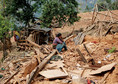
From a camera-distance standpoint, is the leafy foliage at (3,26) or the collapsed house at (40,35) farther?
the collapsed house at (40,35)

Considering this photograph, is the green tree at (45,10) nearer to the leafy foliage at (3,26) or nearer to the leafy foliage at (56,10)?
the leafy foliage at (56,10)

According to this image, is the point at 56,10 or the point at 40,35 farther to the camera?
the point at 40,35

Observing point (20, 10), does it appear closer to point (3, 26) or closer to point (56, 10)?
point (3, 26)

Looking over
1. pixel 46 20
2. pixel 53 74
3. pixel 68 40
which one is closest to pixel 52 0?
pixel 46 20

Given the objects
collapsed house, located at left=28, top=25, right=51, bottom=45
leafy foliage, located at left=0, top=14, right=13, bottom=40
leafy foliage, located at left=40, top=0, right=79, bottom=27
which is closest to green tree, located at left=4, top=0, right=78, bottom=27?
leafy foliage, located at left=40, top=0, right=79, bottom=27

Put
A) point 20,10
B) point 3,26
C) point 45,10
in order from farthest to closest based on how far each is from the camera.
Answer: point 20,10 → point 3,26 → point 45,10

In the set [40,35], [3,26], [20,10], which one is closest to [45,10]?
[3,26]

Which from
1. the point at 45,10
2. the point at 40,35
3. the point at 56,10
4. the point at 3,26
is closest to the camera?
the point at 45,10

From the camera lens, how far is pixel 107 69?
13.0 feet

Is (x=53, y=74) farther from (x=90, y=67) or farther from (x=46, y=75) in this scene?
(x=90, y=67)

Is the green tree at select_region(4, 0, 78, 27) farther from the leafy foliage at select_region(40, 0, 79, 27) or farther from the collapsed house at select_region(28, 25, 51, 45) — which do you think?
the collapsed house at select_region(28, 25, 51, 45)

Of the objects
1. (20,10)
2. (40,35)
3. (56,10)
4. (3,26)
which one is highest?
(20,10)

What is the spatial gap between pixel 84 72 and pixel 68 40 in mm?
6352

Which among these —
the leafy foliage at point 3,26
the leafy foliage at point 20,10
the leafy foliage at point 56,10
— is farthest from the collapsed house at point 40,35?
the leafy foliage at point 3,26
